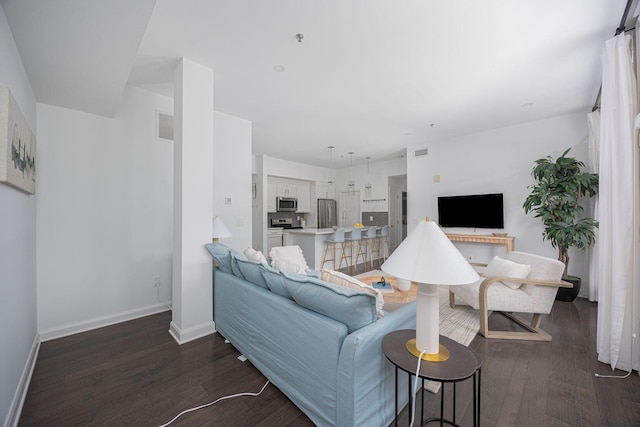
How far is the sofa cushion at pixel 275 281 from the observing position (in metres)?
1.79

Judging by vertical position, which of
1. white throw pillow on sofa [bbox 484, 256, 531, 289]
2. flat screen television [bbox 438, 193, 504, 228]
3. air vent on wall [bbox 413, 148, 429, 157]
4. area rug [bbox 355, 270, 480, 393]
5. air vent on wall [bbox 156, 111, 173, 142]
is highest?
air vent on wall [bbox 413, 148, 429, 157]

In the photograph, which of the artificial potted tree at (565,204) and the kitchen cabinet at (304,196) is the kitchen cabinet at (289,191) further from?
the artificial potted tree at (565,204)

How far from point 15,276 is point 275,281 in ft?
5.69

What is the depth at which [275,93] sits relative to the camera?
128 inches

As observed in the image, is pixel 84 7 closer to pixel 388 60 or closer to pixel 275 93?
pixel 275 93

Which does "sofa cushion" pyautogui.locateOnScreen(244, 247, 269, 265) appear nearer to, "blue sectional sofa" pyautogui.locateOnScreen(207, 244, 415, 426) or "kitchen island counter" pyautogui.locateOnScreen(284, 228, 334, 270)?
"blue sectional sofa" pyautogui.locateOnScreen(207, 244, 415, 426)

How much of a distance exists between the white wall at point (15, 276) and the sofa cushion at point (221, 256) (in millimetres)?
1283

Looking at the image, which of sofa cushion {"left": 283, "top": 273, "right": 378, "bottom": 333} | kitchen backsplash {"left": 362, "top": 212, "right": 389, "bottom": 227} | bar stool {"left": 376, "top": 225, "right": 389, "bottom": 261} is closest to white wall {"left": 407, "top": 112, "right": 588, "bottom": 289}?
bar stool {"left": 376, "top": 225, "right": 389, "bottom": 261}

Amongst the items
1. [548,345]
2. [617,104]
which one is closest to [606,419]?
[548,345]

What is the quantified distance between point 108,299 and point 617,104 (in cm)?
531

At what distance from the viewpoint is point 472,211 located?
16.2 feet

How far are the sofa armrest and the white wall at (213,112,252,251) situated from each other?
2.99 meters

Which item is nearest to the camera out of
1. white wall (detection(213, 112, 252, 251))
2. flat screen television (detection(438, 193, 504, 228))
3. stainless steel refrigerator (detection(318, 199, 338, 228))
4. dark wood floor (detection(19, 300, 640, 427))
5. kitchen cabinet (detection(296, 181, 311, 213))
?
dark wood floor (detection(19, 300, 640, 427))

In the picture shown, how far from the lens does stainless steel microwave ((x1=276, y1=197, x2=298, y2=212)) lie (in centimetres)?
720
